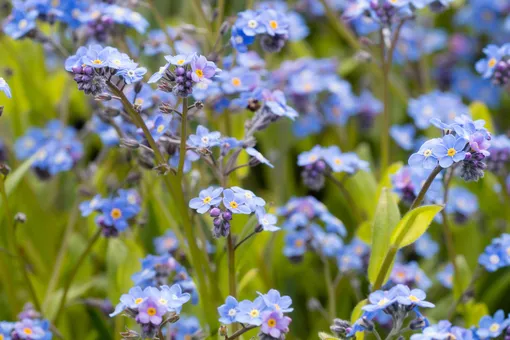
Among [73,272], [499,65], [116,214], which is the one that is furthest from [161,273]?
[499,65]

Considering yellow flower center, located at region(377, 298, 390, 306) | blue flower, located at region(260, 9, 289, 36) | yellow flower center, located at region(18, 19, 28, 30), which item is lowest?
yellow flower center, located at region(377, 298, 390, 306)

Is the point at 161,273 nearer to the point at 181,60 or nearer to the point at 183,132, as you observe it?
the point at 183,132

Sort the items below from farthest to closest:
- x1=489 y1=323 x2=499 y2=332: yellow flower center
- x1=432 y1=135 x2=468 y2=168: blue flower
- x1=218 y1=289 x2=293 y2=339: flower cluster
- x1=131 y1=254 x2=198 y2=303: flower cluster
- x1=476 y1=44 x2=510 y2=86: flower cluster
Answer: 1. x1=476 y1=44 x2=510 y2=86: flower cluster
2. x1=131 y1=254 x2=198 y2=303: flower cluster
3. x1=489 y1=323 x2=499 y2=332: yellow flower center
4. x1=432 y1=135 x2=468 y2=168: blue flower
5. x1=218 y1=289 x2=293 y2=339: flower cluster

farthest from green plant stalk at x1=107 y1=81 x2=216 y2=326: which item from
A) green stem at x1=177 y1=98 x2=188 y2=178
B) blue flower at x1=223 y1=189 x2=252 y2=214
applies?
blue flower at x1=223 y1=189 x2=252 y2=214

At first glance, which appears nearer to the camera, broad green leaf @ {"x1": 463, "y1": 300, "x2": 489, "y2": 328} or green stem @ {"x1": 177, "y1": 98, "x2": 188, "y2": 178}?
green stem @ {"x1": 177, "y1": 98, "x2": 188, "y2": 178}

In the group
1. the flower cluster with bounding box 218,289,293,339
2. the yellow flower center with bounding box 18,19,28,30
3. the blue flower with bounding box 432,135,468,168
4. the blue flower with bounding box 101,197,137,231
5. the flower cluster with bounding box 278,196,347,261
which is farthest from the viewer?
the flower cluster with bounding box 278,196,347,261

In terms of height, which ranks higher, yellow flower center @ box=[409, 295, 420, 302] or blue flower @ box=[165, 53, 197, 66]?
blue flower @ box=[165, 53, 197, 66]

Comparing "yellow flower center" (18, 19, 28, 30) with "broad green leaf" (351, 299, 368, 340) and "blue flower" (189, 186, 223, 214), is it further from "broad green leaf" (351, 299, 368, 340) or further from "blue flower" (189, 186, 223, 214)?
"broad green leaf" (351, 299, 368, 340)

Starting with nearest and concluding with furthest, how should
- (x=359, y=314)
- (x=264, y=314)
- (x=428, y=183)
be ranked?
(x=264, y=314)
(x=428, y=183)
(x=359, y=314)
